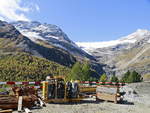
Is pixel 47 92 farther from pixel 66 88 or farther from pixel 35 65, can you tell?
pixel 35 65

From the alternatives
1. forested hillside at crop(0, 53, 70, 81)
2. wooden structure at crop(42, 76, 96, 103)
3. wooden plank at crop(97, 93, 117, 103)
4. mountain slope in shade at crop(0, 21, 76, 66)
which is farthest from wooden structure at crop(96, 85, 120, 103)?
mountain slope in shade at crop(0, 21, 76, 66)

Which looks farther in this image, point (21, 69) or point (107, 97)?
point (21, 69)

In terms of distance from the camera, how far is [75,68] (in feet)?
234

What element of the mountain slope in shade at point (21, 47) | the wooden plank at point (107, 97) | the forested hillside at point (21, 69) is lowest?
the wooden plank at point (107, 97)

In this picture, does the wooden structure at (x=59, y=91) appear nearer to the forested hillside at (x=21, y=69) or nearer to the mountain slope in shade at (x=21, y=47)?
the forested hillside at (x=21, y=69)

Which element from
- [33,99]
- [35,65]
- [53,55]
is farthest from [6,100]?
[53,55]

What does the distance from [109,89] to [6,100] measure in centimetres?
1026

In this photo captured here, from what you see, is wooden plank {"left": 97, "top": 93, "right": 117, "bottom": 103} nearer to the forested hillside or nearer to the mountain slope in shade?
the forested hillside

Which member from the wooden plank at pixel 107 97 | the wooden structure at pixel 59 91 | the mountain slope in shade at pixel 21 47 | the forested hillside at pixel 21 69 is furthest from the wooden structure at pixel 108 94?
the mountain slope in shade at pixel 21 47

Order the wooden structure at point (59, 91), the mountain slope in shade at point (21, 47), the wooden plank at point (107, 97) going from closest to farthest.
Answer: the wooden structure at point (59, 91) < the wooden plank at point (107, 97) < the mountain slope in shade at point (21, 47)

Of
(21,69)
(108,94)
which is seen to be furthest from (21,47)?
(108,94)

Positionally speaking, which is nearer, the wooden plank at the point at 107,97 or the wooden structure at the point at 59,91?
the wooden structure at the point at 59,91

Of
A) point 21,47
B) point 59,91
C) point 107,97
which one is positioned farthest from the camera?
point 21,47

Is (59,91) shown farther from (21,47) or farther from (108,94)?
(21,47)
